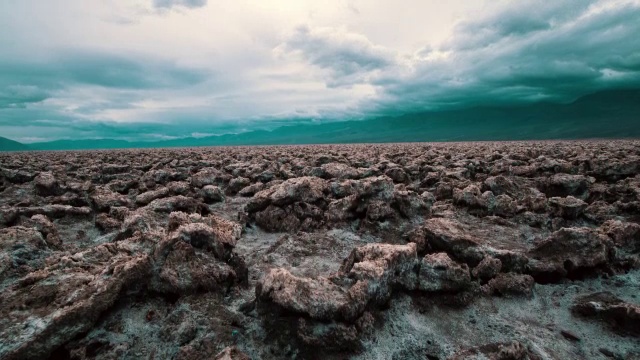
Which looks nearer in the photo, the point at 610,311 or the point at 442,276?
the point at 610,311

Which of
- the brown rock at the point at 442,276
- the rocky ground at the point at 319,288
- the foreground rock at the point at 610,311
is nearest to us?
the rocky ground at the point at 319,288

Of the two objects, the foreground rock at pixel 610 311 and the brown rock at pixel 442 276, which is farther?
the brown rock at pixel 442 276

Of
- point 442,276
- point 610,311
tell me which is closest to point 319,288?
point 442,276

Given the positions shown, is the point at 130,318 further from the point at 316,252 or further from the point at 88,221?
the point at 88,221

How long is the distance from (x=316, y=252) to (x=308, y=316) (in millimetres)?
2504

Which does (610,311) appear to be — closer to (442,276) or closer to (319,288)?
(442,276)

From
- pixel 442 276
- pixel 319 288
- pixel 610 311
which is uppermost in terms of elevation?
pixel 319 288

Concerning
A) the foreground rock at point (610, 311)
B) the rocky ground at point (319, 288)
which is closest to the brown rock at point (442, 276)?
the rocky ground at point (319, 288)

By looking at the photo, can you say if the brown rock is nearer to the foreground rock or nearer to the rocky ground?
the rocky ground

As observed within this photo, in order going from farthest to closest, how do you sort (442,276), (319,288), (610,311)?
(442,276)
(610,311)
(319,288)

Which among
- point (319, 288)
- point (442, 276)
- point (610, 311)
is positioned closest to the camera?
point (319, 288)

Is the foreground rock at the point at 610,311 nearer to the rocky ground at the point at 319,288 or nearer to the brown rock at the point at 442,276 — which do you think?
the rocky ground at the point at 319,288

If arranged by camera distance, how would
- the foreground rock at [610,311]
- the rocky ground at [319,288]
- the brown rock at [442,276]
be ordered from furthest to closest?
the brown rock at [442,276] < the foreground rock at [610,311] < the rocky ground at [319,288]

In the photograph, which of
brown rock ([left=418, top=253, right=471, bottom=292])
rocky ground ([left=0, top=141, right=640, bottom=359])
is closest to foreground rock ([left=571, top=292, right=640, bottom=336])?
rocky ground ([left=0, top=141, right=640, bottom=359])
